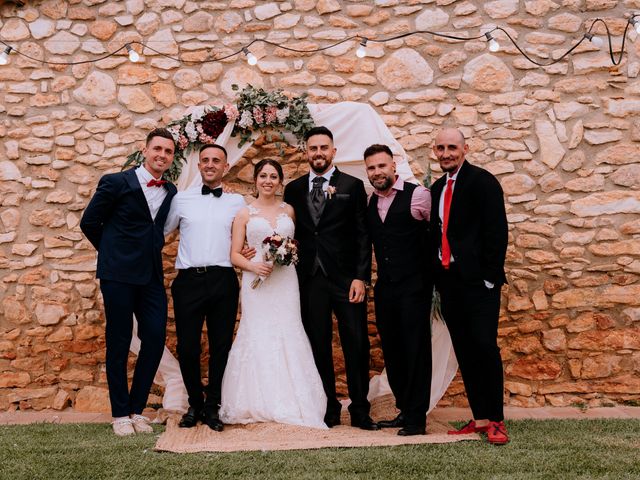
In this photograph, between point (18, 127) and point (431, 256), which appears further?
point (18, 127)

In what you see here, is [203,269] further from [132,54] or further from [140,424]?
[132,54]

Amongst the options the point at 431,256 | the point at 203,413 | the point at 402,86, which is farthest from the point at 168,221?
the point at 402,86

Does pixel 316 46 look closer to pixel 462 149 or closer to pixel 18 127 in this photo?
pixel 462 149

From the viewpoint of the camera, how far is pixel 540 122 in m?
4.99

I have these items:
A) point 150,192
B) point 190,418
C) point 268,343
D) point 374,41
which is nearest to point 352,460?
point 268,343

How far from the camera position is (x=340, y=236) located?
13.0 ft

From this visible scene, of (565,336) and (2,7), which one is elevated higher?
(2,7)

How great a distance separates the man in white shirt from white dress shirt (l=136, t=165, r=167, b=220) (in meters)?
0.14

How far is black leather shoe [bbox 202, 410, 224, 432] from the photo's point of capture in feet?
12.8

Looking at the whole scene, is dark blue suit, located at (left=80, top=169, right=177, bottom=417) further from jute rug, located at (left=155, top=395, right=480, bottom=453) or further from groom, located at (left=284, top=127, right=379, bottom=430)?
groom, located at (left=284, top=127, right=379, bottom=430)

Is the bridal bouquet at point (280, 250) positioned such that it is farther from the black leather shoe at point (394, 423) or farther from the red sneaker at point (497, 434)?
the red sneaker at point (497, 434)

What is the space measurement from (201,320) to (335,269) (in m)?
1.01

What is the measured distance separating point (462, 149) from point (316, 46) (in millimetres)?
→ 2145

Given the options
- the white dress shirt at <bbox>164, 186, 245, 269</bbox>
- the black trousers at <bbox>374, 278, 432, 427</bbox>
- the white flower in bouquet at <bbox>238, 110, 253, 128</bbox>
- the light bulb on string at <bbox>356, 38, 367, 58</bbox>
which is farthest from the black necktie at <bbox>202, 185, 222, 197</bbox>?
the light bulb on string at <bbox>356, 38, 367, 58</bbox>
